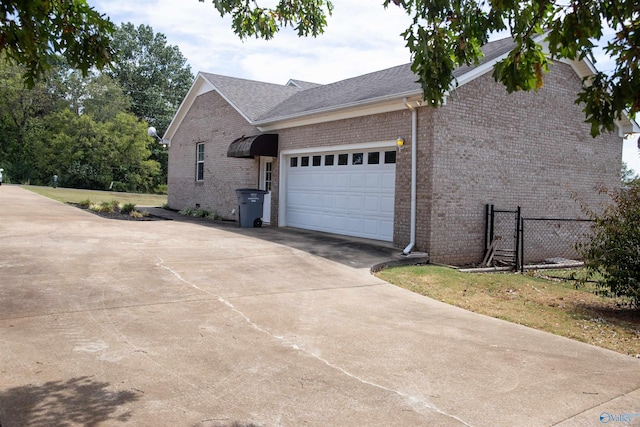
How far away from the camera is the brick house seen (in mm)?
11703

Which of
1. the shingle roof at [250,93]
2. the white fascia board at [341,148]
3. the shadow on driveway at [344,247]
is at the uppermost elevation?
the shingle roof at [250,93]

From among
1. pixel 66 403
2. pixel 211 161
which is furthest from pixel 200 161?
Answer: pixel 66 403

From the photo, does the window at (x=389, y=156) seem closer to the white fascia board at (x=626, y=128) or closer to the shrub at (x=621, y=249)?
the shrub at (x=621, y=249)

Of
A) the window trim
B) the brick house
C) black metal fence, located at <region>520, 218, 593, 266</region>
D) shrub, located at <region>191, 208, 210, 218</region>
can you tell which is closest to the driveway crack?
the brick house

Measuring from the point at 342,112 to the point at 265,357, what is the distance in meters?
9.83

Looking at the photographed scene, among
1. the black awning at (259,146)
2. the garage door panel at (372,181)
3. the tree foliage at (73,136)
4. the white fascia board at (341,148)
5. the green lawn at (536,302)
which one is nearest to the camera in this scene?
the green lawn at (536,302)

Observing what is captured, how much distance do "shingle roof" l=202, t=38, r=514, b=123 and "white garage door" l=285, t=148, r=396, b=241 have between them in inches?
57.5

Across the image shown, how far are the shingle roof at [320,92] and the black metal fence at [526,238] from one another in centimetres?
382

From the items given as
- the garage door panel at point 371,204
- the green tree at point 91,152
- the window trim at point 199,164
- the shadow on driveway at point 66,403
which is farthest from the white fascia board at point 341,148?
the green tree at point 91,152

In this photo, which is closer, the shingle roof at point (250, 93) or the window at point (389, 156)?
the window at point (389, 156)

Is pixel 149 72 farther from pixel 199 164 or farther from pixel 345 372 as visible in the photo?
pixel 345 372

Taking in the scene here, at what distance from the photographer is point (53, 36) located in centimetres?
439

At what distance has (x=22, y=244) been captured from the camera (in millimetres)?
9930

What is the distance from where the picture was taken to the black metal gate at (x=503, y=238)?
40.8 feet
